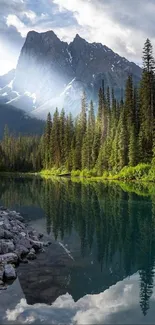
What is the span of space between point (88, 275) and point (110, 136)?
74.1 m

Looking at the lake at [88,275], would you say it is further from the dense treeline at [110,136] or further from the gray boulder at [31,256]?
the dense treeline at [110,136]

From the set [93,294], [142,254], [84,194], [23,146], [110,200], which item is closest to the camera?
[93,294]

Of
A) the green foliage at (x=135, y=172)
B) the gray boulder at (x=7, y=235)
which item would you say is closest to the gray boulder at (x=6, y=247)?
the gray boulder at (x=7, y=235)

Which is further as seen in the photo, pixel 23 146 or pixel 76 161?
pixel 23 146

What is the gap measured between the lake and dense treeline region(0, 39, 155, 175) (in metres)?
42.5

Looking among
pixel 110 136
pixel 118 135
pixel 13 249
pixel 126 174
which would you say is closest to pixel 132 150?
pixel 126 174

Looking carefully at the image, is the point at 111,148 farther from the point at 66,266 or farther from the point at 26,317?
the point at 26,317

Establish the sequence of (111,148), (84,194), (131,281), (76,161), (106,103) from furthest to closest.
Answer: (106,103) < (76,161) < (111,148) < (84,194) < (131,281)

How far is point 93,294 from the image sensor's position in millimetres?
15383

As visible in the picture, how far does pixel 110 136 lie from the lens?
90.4 m

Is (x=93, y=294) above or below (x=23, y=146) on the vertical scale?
below

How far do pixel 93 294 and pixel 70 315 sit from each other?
7.46ft

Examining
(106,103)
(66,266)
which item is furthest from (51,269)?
(106,103)

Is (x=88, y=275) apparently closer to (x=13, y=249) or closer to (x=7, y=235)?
(x=13, y=249)
